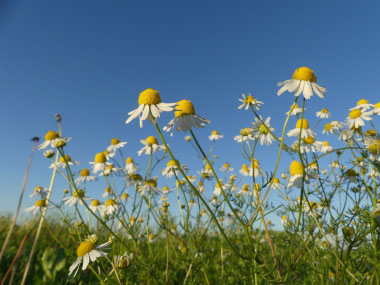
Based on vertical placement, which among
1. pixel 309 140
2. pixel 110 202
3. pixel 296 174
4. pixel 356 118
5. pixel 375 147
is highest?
pixel 356 118

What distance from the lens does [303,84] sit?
5.41ft

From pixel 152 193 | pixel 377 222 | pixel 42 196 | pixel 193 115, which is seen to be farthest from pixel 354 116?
pixel 42 196

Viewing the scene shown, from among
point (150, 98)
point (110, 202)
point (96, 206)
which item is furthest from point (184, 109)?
point (96, 206)

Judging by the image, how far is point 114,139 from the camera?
388 cm

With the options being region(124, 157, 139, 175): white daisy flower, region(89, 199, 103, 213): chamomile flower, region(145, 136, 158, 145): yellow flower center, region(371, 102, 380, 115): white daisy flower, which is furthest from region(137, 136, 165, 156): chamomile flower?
region(371, 102, 380, 115): white daisy flower

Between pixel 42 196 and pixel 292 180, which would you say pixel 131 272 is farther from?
pixel 42 196

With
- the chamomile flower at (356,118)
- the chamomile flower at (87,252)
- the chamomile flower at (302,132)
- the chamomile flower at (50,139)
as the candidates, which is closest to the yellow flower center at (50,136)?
the chamomile flower at (50,139)

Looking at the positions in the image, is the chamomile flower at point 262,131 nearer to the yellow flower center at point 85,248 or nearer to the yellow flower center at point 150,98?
the yellow flower center at point 150,98

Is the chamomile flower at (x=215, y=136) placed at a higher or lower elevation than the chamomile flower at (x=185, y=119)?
higher

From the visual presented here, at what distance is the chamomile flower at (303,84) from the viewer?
1562 mm

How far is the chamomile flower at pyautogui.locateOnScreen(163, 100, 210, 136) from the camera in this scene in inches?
61.9

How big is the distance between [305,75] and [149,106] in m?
1.02

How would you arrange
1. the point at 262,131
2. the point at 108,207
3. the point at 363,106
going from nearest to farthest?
the point at 262,131 < the point at 363,106 < the point at 108,207

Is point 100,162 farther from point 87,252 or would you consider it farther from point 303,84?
point 303,84
